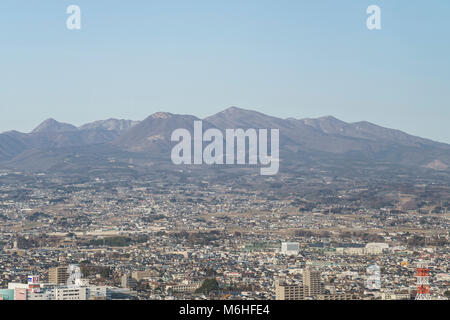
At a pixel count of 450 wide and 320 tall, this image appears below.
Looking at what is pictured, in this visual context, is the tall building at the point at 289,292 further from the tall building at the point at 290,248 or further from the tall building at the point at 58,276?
the tall building at the point at 290,248

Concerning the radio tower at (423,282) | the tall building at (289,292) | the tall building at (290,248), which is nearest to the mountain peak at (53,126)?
the tall building at (290,248)

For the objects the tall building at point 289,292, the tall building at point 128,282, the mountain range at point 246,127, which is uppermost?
the mountain range at point 246,127

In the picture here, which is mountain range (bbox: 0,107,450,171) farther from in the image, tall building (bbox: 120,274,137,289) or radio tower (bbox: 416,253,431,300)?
tall building (bbox: 120,274,137,289)

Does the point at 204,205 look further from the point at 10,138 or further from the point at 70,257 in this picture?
the point at 10,138

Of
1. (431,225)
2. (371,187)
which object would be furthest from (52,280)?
(371,187)

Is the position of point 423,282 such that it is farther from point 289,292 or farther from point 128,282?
point 128,282

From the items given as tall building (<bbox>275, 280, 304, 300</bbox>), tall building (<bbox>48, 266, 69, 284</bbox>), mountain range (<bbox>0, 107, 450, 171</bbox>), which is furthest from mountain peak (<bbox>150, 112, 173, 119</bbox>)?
tall building (<bbox>275, 280, 304, 300</bbox>)

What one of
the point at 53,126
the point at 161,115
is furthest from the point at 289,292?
the point at 53,126
